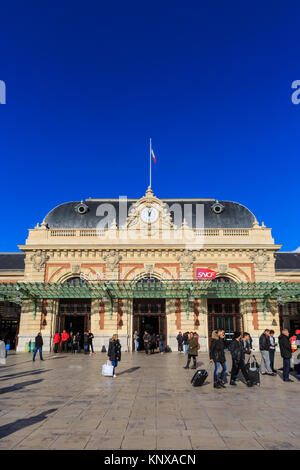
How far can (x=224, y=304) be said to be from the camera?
26.6 metres

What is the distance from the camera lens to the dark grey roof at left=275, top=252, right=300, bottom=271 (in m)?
31.0

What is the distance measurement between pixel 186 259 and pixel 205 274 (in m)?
1.83

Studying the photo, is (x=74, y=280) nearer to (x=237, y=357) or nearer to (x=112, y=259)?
(x=112, y=259)

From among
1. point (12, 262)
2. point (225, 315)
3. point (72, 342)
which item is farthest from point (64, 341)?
point (12, 262)

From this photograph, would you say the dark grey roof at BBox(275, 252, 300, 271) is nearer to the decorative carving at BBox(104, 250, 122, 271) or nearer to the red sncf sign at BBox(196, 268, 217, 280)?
the red sncf sign at BBox(196, 268, 217, 280)

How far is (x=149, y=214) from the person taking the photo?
2789cm

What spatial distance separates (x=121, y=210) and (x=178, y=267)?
7.21m

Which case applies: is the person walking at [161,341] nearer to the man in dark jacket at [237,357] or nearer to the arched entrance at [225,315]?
the arched entrance at [225,315]

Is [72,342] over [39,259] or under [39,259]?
under

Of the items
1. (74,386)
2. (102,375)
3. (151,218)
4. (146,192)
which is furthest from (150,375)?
(146,192)

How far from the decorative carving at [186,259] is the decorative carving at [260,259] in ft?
15.2

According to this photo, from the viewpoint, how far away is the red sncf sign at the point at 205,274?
1009 inches

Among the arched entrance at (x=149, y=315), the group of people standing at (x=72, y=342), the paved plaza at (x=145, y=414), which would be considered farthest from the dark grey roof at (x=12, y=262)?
the paved plaza at (x=145, y=414)

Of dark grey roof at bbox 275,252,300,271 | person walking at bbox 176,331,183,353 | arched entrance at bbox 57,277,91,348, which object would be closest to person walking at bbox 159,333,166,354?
person walking at bbox 176,331,183,353
